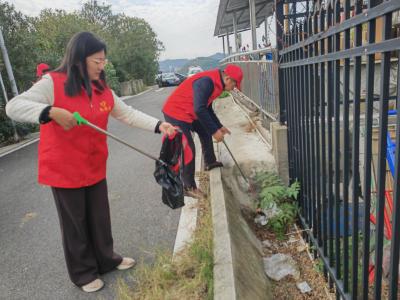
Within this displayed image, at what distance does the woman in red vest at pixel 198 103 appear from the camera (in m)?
4.33

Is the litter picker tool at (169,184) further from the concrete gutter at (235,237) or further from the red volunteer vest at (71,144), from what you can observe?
the red volunteer vest at (71,144)

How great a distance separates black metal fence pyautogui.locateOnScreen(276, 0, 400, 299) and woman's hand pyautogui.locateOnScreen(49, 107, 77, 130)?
1714mm

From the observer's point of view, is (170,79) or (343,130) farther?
(170,79)

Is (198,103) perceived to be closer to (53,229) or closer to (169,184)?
(169,184)

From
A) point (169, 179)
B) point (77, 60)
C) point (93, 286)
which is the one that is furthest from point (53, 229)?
point (77, 60)

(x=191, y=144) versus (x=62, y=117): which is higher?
(x=62, y=117)

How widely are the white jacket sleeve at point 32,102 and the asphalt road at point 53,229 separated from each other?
61.9 inches

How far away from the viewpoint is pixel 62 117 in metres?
2.49

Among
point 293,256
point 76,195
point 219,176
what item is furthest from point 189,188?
point 76,195

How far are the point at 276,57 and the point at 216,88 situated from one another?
0.78 meters

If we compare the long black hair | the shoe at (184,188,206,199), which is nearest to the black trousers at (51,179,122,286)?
the long black hair

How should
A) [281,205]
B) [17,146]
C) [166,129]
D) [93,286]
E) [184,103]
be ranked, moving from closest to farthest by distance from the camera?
1. [93,286]
2. [166,129]
3. [281,205]
4. [184,103]
5. [17,146]

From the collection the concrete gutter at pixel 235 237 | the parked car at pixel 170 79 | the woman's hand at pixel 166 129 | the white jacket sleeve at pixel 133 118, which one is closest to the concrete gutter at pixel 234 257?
the concrete gutter at pixel 235 237

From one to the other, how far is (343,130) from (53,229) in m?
3.63
